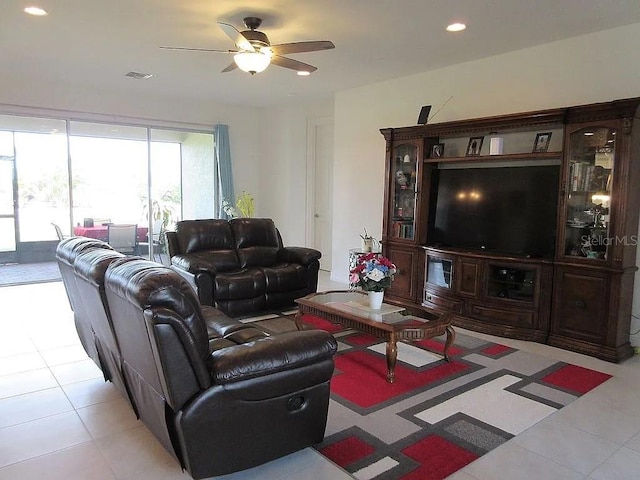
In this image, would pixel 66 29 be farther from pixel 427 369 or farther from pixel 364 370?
pixel 427 369

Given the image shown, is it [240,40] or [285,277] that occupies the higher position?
[240,40]

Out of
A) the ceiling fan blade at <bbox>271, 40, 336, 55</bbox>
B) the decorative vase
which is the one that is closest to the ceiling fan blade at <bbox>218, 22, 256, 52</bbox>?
the ceiling fan blade at <bbox>271, 40, 336, 55</bbox>

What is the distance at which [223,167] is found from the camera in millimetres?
8250

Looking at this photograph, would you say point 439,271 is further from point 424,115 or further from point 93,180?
point 93,180

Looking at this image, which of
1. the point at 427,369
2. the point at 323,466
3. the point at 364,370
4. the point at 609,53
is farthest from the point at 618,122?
the point at 323,466

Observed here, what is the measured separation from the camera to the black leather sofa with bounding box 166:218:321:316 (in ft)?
15.8

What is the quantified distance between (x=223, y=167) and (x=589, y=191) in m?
5.86

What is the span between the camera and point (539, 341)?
4.30 metres

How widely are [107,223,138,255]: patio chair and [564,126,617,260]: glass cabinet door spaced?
20.4 feet

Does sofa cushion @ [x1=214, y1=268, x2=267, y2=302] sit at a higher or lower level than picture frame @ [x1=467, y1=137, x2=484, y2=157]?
lower

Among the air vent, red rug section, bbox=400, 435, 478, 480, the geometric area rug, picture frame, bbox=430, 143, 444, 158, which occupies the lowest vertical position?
red rug section, bbox=400, 435, 478, 480

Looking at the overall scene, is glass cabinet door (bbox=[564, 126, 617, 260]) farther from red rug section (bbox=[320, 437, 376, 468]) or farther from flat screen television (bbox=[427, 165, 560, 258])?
red rug section (bbox=[320, 437, 376, 468])

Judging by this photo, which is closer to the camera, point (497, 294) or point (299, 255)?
point (497, 294)
